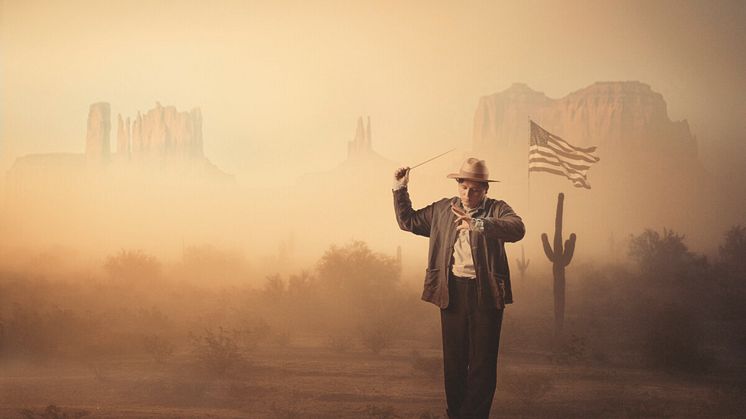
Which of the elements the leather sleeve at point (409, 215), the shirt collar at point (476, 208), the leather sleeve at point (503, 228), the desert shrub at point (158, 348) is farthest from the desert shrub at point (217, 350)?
the leather sleeve at point (503, 228)

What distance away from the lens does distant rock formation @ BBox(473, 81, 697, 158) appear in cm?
806

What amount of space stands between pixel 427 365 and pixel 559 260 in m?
1.84

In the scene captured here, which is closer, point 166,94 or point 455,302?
point 455,302

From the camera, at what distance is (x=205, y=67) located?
Result: 27.4ft

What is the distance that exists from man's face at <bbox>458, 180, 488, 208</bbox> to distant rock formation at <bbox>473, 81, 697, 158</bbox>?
314 cm

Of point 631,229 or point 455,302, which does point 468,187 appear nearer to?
A: point 455,302

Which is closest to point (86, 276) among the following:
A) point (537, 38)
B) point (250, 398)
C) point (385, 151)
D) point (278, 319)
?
point (278, 319)

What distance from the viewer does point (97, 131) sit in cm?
830

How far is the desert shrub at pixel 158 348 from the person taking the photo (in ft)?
25.0

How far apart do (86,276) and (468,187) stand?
5.32 m

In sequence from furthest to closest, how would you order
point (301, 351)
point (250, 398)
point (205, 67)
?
point (205, 67) → point (301, 351) → point (250, 398)

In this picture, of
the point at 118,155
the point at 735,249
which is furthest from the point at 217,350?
the point at 735,249

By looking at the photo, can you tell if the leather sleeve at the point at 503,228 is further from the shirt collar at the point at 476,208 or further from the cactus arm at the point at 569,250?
the cactus arm at the point at 569,250

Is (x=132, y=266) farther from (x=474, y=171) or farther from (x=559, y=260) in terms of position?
(x=474, y=171)
